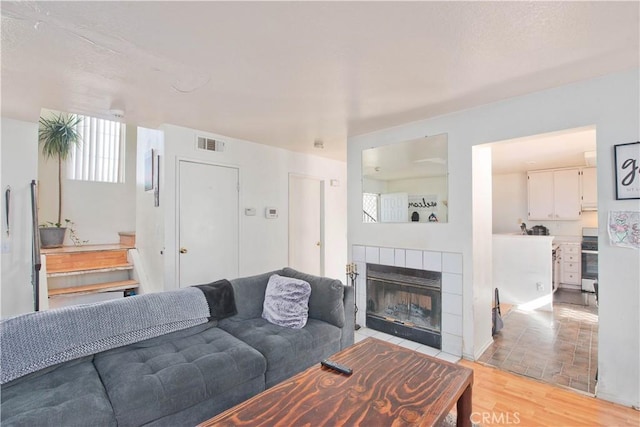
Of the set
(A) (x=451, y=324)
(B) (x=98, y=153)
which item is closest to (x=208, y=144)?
(B) (x=98, y=153)

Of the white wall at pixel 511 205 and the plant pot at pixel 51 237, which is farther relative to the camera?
the white wall at pixel 511 205

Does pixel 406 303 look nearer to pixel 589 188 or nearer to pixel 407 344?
pixel 407 344

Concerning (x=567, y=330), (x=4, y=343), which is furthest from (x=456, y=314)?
(x=4, y=343)

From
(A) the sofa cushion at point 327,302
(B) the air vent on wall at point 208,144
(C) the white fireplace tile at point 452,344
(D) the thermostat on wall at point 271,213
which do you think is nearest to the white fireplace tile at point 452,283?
(C) the white fireplace tile at point 452,344

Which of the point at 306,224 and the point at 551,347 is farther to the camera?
the point at 306,224

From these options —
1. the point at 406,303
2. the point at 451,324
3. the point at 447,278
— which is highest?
the point at 447,278

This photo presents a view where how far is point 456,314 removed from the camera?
2857 millimetres

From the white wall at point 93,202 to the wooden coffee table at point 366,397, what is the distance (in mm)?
5090

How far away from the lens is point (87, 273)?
11.4 feet

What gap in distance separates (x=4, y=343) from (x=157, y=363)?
73 cm

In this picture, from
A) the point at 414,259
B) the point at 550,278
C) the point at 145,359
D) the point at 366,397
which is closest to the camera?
the point at 366,397

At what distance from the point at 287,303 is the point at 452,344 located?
1678mm

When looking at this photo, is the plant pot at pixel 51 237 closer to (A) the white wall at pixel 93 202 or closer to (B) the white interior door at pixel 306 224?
(A) the white wall at pixel 93 202

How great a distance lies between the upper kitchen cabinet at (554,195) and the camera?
5.21 m
